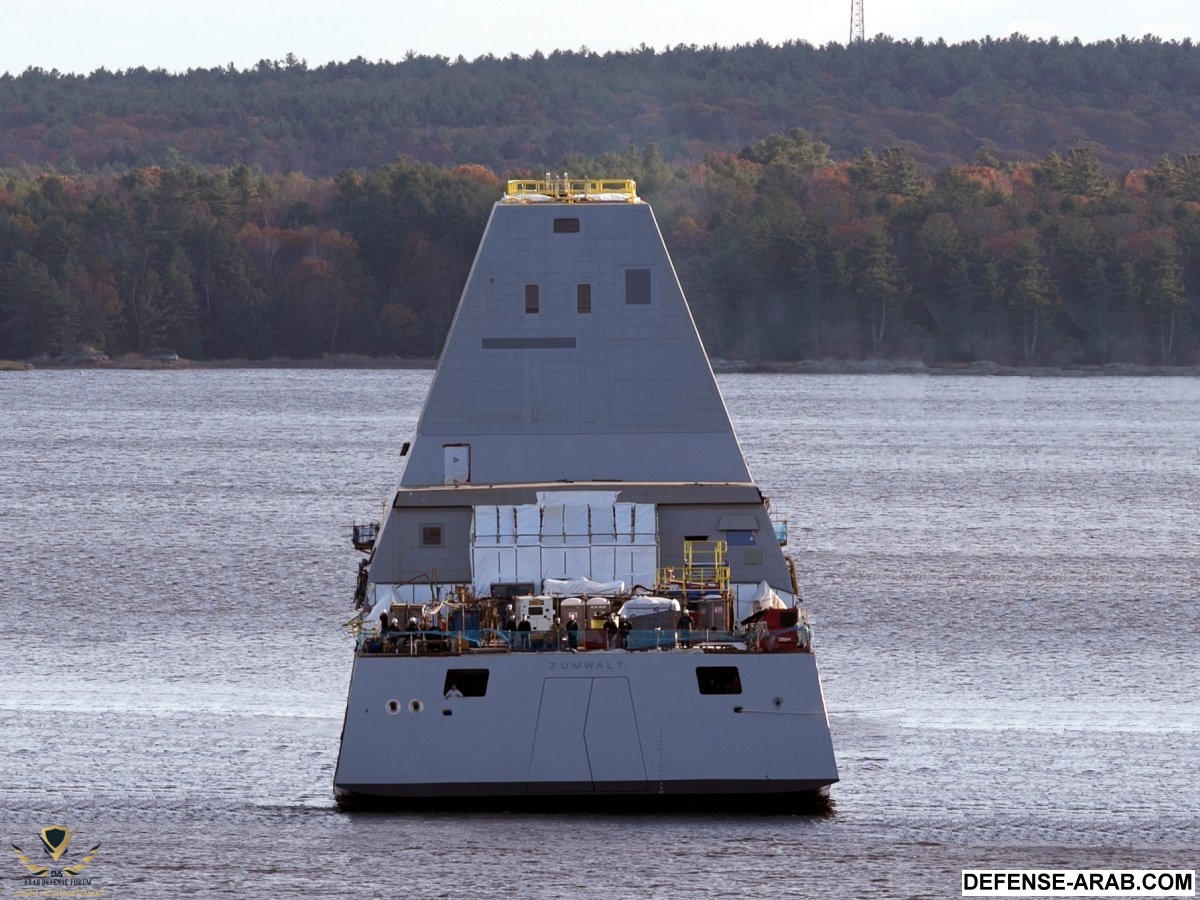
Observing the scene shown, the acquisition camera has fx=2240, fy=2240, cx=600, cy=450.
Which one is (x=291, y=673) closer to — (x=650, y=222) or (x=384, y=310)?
(x=650, y=222)

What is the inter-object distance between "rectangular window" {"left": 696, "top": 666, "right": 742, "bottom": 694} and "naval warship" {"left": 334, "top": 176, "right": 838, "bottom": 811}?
34mm

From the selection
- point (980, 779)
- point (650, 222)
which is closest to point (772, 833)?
point (980, 779)

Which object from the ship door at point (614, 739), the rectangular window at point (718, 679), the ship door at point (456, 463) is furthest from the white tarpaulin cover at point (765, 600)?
the ship door at point (456, 463)

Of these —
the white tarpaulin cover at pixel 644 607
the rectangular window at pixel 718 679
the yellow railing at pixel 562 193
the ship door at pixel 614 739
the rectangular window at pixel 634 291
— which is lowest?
the ship door at pixel 614 739

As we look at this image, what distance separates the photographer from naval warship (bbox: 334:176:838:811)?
33.4 meters

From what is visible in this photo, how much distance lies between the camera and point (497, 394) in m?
40.4

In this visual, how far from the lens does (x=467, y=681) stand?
33.6 meters

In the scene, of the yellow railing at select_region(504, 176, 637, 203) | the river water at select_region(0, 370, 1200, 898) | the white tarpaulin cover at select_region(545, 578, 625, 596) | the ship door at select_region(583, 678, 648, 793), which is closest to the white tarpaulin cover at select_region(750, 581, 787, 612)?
the white tarpaulin cover at select_region(545, 578, 625, 596)

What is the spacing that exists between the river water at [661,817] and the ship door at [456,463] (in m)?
5.18

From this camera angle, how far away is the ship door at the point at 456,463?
131ft

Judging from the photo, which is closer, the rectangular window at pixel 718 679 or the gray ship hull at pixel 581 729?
the gray ship hull at pixel 581 729

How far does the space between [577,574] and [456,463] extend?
3.30 m

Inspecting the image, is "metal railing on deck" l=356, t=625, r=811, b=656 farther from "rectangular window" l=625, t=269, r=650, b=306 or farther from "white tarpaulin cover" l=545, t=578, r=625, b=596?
"rectangular window" l=625, t=269, r=650, b=306

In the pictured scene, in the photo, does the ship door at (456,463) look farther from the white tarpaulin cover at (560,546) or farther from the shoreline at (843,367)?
the shoreline at (843,367)
